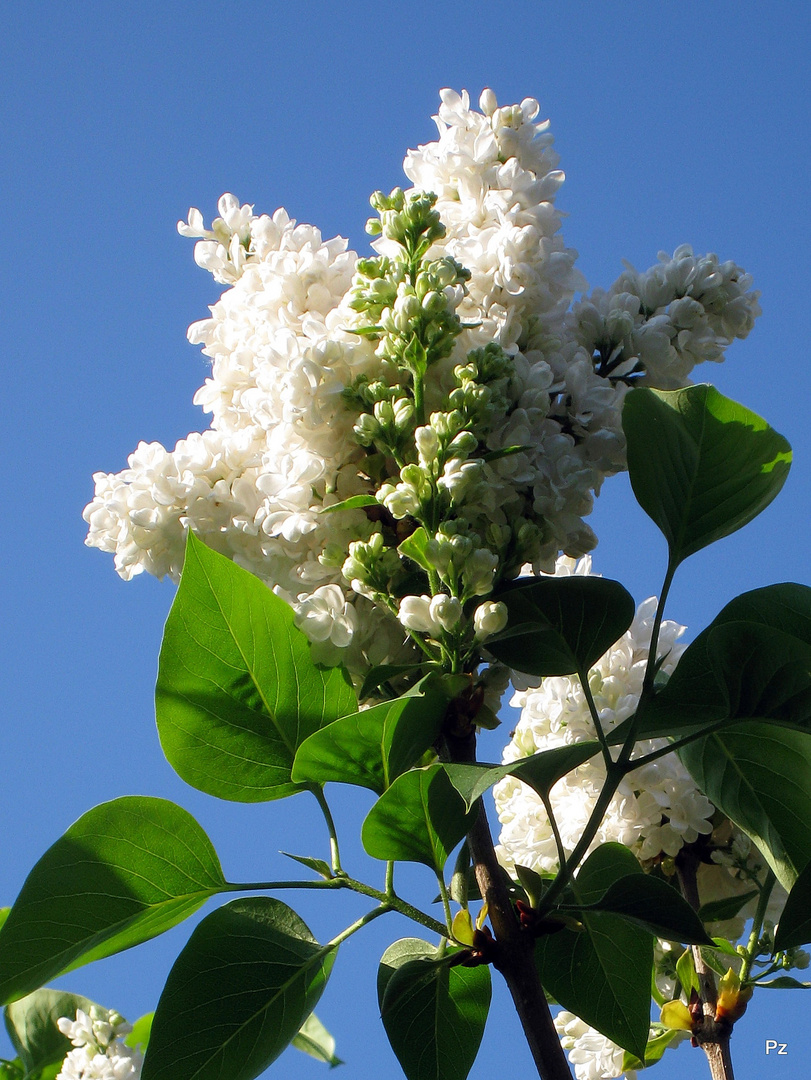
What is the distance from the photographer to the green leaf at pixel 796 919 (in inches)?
34.8

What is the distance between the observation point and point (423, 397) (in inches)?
38.2

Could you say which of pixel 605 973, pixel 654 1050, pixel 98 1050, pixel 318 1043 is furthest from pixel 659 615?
pixel 98 1050

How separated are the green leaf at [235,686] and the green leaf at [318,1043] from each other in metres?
0.97

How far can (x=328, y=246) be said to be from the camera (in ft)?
3.57

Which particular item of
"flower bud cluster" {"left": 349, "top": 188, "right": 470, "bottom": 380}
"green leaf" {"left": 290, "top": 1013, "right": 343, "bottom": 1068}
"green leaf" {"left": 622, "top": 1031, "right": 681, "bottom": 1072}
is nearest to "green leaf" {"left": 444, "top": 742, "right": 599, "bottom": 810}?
"flower bud cluster" {"left": 349, "top": 188, "right": 470, "bottom": 380}

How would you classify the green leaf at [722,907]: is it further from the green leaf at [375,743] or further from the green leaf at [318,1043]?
the green leaf at [318,1043]

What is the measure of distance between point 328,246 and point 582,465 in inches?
14.5

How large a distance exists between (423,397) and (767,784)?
498 mm

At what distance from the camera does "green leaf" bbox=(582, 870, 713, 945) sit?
32.2 inches

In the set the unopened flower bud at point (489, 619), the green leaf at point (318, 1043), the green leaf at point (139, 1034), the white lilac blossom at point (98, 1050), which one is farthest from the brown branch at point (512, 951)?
the green leaf at point (139, 1034)

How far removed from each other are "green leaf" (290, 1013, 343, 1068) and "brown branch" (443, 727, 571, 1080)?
3.13 ft

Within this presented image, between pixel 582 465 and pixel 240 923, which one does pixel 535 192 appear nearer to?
pixel 582 465

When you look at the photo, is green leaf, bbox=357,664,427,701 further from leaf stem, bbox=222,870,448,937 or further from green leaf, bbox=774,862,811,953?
green leaf, bbox=774,862,811,953

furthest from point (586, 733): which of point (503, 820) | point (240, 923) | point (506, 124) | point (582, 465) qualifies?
point (506, 124)
